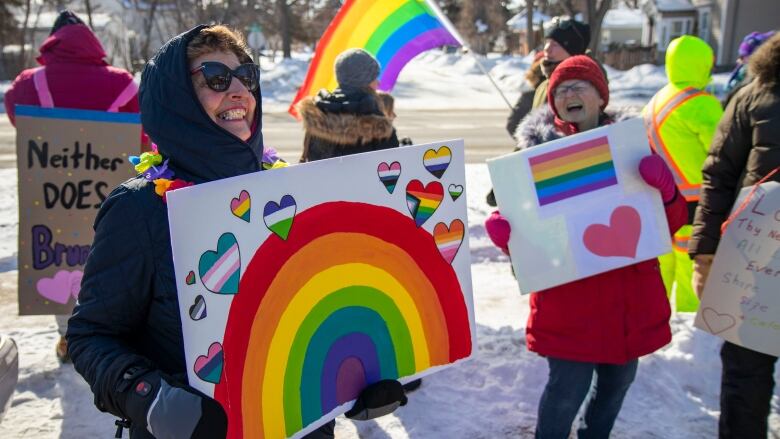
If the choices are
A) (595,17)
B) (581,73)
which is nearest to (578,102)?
(581,73)

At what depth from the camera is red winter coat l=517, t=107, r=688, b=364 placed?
2363 millimetres

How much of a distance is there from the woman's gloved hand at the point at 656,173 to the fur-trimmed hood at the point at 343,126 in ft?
4.28

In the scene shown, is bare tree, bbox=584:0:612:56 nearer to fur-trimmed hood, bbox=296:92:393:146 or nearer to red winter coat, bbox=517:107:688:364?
fur-trimmed hood, bbox=296:92:393:146

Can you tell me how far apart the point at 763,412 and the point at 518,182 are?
4.66ft

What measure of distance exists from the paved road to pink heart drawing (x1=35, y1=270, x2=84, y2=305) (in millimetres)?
6630

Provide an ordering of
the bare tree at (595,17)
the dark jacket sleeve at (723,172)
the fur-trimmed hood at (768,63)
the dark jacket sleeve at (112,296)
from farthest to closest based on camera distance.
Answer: the bare tree at (595,17), the dark jacket sleeve at (723,172), the fur-trimmed hood at (768,63), the dark jacket sleeve at (112,296)

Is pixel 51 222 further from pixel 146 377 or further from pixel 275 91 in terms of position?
pixel 275 91

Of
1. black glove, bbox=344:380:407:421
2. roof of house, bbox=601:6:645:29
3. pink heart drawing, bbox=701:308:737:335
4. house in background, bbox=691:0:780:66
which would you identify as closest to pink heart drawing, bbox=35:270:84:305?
black glove, bbox=344:380:407:421

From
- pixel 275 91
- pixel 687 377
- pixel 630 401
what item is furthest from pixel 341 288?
pixel 275 91

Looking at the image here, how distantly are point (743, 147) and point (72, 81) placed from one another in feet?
11.3

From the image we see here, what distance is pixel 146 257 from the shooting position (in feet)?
4.92

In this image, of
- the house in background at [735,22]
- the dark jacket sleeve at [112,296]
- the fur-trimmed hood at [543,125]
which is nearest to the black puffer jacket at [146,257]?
the dark jacket sleeve at [112,296]

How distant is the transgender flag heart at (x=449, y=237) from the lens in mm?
1888

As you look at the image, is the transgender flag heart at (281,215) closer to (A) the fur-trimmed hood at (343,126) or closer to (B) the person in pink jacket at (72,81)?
(A) the fur-trimmed hood at (343,126)
